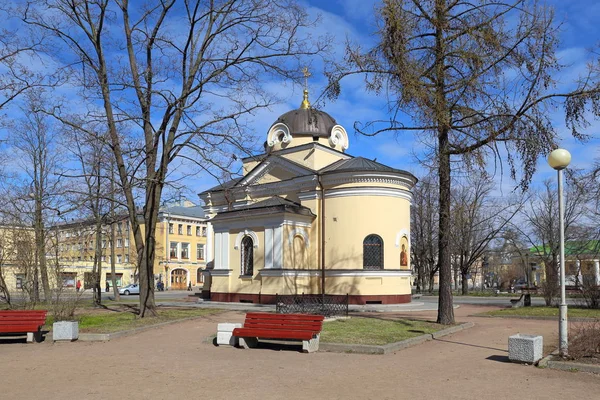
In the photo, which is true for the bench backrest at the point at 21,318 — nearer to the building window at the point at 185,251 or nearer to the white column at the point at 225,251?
the white column at the point at 225,251

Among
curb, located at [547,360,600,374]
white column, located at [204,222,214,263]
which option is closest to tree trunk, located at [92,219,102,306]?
white column, located at [204,222,214,263]

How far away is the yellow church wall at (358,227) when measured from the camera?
1059 inches

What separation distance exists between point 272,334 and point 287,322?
45cm

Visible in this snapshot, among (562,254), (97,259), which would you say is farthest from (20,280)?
(562,254)

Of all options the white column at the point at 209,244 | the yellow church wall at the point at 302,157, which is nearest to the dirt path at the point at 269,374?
the yellow church wall at the point at 302,157

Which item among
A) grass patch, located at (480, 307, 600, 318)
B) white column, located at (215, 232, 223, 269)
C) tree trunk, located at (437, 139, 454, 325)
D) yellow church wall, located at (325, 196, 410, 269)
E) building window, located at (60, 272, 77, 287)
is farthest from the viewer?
white column, located at (215, 232, 223, 269)

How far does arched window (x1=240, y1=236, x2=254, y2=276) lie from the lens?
28.3 meters

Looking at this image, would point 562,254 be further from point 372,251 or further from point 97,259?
point 97,259

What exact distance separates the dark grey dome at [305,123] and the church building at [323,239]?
297cm

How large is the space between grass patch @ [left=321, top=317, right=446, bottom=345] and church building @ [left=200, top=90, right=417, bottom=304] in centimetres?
899

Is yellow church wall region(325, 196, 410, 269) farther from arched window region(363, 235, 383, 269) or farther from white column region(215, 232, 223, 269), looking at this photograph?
white column region(215, 232, 223, 269)

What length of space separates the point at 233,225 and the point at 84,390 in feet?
68.1

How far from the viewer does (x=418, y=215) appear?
4516cm

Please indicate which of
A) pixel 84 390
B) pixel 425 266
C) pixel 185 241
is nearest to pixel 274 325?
pixel 84 390
